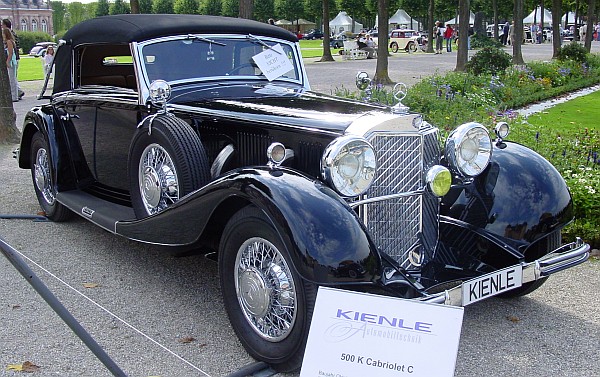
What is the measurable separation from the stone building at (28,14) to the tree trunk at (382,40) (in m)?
95.8

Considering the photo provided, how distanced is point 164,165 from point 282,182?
132 centimetres

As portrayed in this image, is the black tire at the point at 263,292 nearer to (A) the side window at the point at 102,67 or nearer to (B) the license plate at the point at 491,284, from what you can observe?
(B) the license plate at the point at 491,284

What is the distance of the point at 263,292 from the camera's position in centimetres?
347

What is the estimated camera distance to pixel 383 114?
12.9 feet

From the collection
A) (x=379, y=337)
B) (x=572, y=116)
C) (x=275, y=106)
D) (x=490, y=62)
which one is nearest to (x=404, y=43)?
(x=490, y=62)

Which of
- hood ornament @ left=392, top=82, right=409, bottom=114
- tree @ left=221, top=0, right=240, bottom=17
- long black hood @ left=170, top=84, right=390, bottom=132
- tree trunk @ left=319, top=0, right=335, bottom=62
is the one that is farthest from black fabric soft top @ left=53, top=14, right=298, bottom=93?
tree @ left=221, top=0, right=240, bottom=17

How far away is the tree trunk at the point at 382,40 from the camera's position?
56.0ft

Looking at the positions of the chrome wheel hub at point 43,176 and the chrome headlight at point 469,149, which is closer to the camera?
the chrome headlight at point 469,149

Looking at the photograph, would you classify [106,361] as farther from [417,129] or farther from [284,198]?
[417,129]

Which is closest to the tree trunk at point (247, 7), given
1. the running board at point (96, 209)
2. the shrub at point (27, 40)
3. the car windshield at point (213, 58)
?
the car windshield at point (213, 58)

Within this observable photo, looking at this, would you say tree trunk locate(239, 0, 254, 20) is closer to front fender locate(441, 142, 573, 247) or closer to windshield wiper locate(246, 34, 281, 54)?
windshield wiper locate(246, 34, 281, 54)

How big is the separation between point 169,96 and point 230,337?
1.83 metres

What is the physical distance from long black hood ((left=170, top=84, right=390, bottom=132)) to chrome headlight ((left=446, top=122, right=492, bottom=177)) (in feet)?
1.55

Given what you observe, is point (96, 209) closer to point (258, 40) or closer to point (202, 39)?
point (202, 39)
